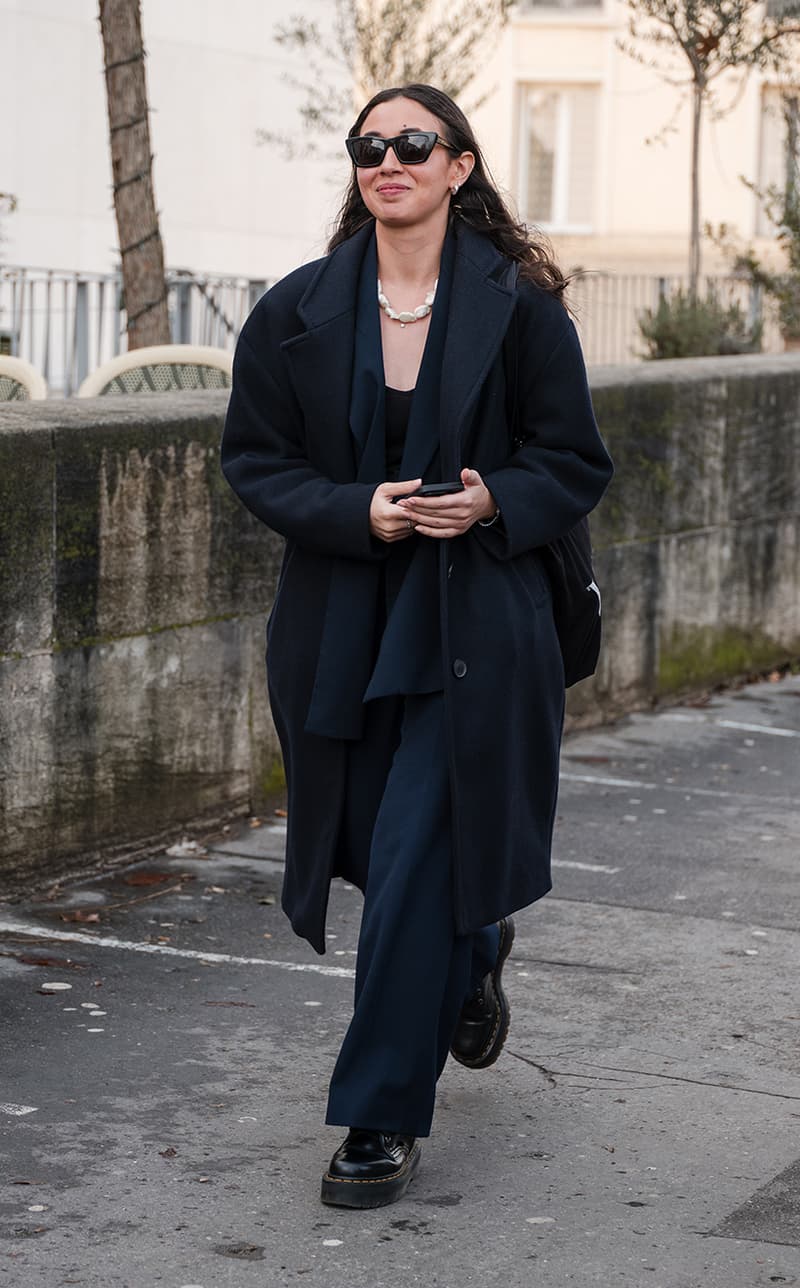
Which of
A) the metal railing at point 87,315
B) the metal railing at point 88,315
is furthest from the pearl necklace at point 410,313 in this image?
the metal railing at point 88,315

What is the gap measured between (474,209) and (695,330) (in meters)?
8.58

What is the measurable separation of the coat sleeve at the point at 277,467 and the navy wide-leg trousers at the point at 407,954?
0.33 metres

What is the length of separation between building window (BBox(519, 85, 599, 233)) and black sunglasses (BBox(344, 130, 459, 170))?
34497 mm

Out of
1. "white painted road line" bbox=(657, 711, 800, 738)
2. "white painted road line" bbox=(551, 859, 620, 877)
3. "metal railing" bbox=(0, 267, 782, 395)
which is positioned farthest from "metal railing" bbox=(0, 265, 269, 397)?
"white painted road line" bbox=(551, 859, 620, 877)

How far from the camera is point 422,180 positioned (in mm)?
3928

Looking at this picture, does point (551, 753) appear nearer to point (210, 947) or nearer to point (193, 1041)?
point (193, 1041)

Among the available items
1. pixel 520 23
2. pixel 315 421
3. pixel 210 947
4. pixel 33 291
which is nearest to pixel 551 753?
pixel 315 421

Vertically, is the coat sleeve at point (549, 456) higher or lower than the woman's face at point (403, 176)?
lower

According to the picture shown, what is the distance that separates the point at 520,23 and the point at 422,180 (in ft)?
115

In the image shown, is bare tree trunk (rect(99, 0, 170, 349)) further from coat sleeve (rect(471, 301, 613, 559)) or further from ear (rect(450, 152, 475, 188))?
coat sleeve (rect(471, 301, 613, 559))

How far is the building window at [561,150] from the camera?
124 ft

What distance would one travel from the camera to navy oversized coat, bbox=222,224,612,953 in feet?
12.7

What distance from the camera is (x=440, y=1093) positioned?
14.6ft

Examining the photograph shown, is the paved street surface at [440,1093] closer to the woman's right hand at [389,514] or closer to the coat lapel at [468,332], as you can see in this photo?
the woman's right hand at [389,514]
